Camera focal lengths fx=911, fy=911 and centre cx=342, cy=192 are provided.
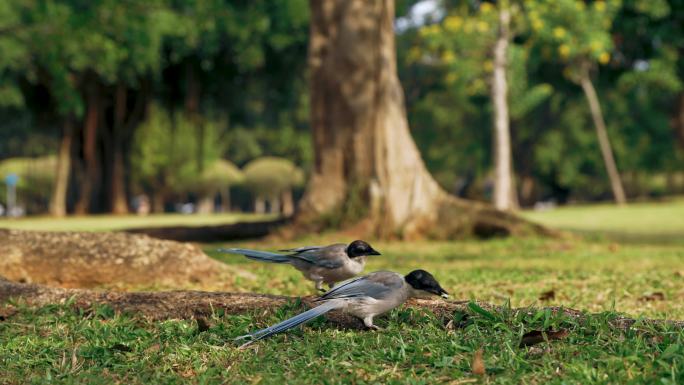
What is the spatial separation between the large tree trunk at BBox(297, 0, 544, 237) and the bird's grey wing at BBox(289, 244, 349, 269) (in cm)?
810

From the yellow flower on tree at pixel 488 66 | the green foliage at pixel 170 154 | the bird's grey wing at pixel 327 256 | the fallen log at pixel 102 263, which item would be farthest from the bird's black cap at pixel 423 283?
the green foliage at pixel 170 154

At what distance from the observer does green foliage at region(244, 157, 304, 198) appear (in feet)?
241

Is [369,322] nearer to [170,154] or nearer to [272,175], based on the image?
[170,154]

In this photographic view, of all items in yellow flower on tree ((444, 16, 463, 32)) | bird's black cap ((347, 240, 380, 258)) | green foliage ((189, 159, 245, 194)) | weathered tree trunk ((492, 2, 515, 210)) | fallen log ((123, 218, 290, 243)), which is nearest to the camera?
bird's black cap ((347, 240, 380, 258))

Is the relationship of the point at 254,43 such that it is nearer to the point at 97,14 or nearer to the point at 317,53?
the point at 97,14

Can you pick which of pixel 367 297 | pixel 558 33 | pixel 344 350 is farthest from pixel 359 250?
pixel 558 33

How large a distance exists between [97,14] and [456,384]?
1503 cm

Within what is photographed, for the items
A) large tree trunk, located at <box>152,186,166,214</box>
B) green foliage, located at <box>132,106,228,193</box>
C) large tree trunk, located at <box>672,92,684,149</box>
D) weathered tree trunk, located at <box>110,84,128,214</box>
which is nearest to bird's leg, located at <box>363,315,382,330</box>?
weathered tree trunk, located at <box>110,84,128,214</box>

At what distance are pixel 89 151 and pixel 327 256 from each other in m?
35.4

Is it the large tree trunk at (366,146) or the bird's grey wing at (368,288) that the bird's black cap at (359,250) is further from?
the large tree trunk at (366,146)

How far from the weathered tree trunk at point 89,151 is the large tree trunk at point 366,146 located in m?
25.4

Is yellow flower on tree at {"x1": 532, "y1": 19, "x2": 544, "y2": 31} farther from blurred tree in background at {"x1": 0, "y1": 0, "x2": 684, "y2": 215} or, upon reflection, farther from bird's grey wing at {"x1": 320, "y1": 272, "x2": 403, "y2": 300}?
bird's grey wing at {"x1": 320, "y1": 272, "x2": 403, "y2": 300}

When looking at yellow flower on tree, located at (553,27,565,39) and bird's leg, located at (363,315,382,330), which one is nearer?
bird's leg, located at (363,315,382,330)

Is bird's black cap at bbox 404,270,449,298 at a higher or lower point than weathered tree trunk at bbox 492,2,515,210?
lower
